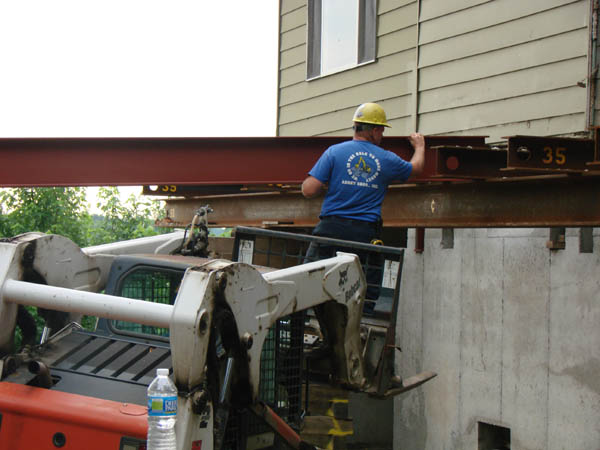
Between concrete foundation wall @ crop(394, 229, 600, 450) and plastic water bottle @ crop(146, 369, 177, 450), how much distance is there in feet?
16.7

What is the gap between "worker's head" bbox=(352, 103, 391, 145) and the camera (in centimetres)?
645

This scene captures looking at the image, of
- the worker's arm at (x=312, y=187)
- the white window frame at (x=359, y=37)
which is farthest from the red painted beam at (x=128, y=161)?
the white window frame at (x=359, y=37)

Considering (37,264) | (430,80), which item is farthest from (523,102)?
(37,264)

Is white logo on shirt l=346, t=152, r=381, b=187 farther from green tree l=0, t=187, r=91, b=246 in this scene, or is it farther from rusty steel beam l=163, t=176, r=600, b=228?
green tree l=0, t=187, r=91, b=246

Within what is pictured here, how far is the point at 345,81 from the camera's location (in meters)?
12.1

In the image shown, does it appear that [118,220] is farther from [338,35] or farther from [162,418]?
[162,418]

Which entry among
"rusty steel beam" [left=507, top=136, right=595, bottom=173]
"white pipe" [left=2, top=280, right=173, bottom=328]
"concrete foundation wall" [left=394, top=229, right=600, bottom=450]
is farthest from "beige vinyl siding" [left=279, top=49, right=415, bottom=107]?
"white pipe" [left=2, top=280, right=173, bottom=328]

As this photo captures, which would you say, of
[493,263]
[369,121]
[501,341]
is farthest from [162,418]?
[493,263]

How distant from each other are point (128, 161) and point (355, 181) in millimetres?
2879

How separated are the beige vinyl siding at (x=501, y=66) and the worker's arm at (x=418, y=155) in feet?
7.16

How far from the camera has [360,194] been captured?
6.39 metres

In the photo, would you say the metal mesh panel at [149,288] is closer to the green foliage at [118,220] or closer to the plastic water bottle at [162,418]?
the plastic water bottle at [162,418]

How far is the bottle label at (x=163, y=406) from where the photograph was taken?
393 centimetres

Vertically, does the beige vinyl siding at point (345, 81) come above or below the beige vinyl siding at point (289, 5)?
below
